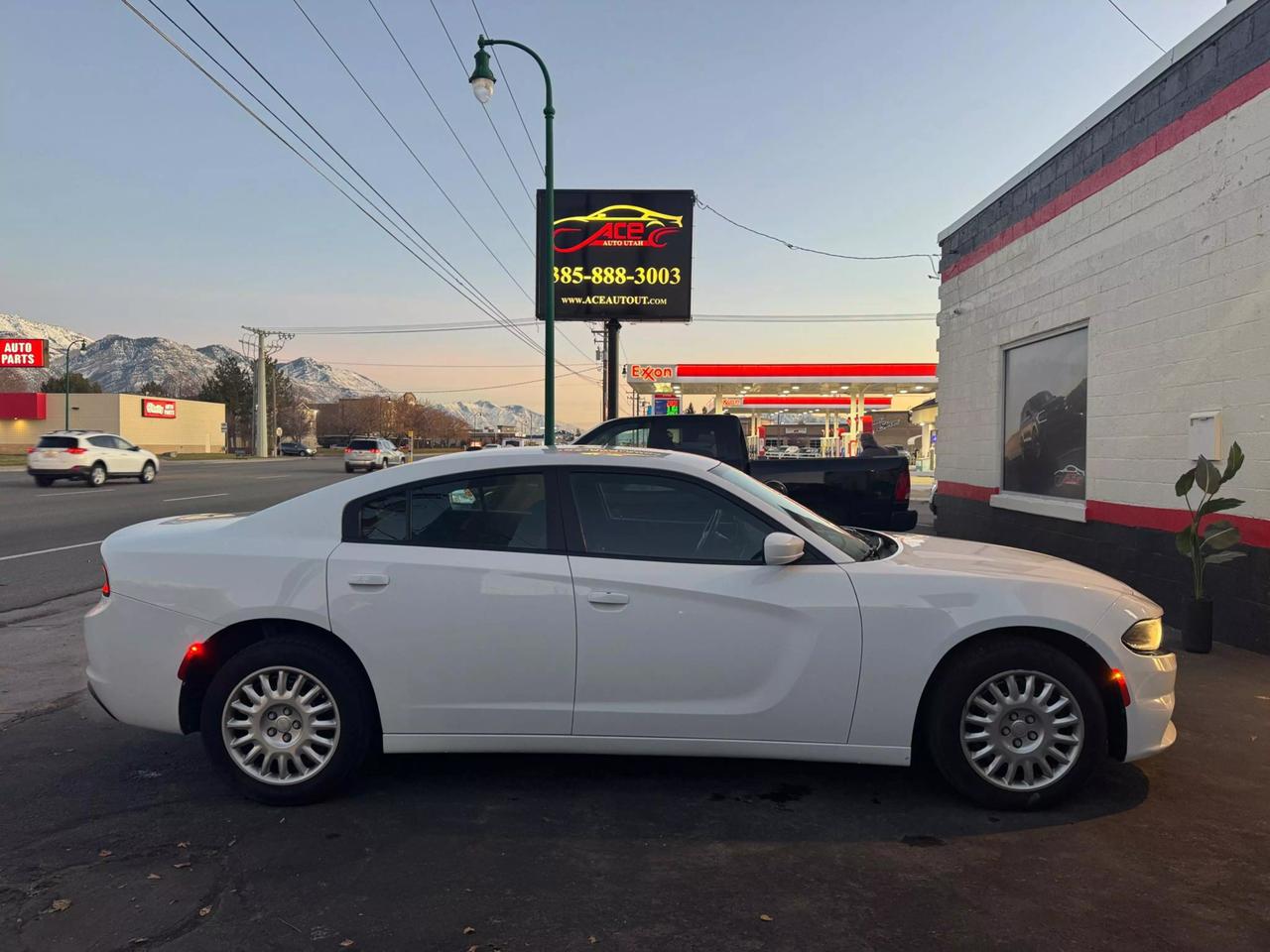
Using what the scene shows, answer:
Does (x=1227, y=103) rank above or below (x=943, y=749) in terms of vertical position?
Result: above

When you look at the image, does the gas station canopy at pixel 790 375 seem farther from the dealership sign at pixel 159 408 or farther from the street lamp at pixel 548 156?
the dealership sign at pixel 159 408

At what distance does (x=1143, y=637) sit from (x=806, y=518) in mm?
1506

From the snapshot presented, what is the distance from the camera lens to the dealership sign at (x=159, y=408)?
72.4 meters

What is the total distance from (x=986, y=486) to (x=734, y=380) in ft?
85.9

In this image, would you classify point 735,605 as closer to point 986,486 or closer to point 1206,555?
point 1206,555

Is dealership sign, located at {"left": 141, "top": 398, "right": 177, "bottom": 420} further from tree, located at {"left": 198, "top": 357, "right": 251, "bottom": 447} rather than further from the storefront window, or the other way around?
the storefront window

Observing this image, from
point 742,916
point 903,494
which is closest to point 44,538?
point 903,494

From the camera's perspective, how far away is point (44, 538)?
42.2ft

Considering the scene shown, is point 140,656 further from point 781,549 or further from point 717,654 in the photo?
point 781,549

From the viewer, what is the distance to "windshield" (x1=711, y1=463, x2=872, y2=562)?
3.89m

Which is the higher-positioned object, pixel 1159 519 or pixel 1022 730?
pixel 1159 519

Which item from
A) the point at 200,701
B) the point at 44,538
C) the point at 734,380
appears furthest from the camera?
the point at 734,380

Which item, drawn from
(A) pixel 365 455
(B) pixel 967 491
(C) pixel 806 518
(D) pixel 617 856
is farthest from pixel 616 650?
(A) pixel 365 455

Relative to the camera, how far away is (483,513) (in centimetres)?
384
